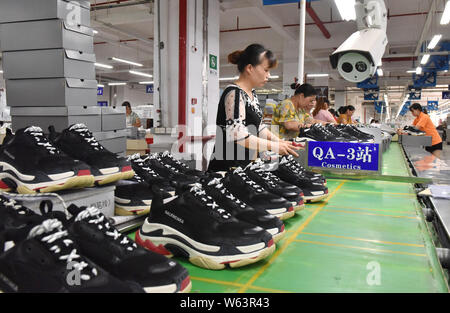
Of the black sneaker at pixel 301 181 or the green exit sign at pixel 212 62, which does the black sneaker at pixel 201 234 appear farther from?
the green exit sign at pixel 212 62

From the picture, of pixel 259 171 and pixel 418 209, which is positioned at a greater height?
pixel 259 171

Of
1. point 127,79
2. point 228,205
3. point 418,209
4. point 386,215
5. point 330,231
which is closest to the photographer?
point 228,205

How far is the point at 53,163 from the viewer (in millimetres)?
1294

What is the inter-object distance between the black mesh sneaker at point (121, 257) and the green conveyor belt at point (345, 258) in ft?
0.45

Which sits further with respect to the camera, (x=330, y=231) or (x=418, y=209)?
(x=418, y=209)

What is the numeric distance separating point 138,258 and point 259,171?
3.33 feet

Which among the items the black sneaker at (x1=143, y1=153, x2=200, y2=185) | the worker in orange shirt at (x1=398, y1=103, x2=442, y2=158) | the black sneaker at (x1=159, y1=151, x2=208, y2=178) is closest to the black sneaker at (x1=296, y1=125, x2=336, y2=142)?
the black sneaker at (x1=159, y1=151, x2=208, y2=178)

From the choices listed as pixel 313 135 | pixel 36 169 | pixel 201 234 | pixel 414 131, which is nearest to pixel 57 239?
pixel 201 234

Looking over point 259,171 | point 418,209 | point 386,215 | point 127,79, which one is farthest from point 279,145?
point 127,79

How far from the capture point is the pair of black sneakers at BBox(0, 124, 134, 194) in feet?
4.14

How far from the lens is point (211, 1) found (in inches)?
275

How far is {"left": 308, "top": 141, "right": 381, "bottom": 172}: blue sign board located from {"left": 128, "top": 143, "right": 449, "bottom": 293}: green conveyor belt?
76cm

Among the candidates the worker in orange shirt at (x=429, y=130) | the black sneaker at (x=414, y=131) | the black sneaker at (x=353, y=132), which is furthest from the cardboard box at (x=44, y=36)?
the worker in orange shirt at (x=429, y=130)

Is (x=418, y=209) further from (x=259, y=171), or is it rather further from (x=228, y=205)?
(x=228, y=205)
